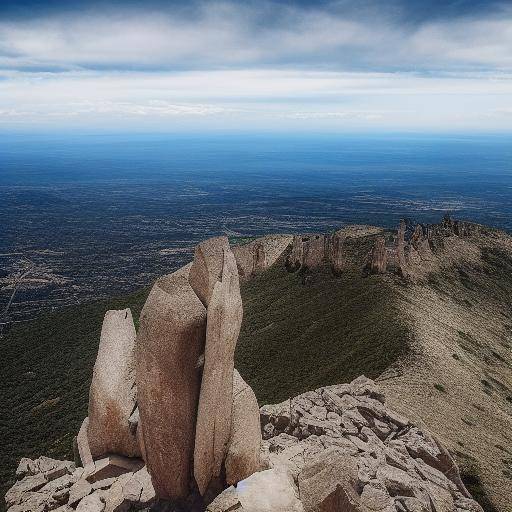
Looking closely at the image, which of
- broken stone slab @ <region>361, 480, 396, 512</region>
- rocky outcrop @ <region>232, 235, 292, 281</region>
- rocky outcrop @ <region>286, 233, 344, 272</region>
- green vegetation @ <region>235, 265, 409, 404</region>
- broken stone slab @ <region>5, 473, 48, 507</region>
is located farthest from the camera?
rocky outcrop @ <region>232, 235, 292, 281</region>

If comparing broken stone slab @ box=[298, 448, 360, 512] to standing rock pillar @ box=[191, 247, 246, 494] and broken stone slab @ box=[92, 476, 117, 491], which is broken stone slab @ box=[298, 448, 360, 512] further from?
broken stone slab @ box=[92, 476, 117, 491]

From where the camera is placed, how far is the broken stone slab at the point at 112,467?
23547 mm

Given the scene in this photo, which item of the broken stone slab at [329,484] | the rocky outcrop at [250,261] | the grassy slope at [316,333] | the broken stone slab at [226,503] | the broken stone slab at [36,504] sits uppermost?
the broken stone slab at [329,484]

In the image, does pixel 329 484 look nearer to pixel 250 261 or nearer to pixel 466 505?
pixel 466 505

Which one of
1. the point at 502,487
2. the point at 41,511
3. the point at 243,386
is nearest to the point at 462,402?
the point at 502,487

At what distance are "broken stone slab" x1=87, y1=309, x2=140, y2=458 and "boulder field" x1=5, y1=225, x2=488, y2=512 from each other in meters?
0.06

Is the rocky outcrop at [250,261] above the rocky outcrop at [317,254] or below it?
below

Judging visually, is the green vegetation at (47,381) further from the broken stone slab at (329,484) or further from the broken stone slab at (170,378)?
the broken stone slab at (329,484)

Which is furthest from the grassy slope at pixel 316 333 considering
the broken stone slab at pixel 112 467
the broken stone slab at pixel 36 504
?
the broken stone slab at pixel 36 504

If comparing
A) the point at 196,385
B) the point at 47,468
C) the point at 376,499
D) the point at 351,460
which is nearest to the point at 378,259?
the point at 47,468

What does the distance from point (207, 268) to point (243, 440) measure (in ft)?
22.5

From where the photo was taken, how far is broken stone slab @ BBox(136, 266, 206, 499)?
1955 centimetres

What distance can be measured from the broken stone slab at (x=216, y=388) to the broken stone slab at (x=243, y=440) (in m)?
0.40

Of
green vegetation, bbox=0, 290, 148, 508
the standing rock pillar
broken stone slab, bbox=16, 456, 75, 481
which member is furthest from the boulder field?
green vegetation, bbox=0, 290, 148, 508
